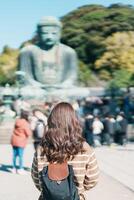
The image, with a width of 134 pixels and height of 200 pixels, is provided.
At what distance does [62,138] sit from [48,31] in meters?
25.1

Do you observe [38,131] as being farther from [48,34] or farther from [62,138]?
[48,34]

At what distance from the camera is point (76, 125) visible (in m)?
3.86

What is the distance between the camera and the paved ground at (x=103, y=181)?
28.4 feet

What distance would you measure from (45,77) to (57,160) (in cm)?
2572

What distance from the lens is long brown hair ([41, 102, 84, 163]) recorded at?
3799 mm

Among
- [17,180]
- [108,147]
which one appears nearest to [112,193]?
[17,180]

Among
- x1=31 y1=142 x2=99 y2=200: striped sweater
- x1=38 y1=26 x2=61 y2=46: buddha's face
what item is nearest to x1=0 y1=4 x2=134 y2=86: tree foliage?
x1=38 y1=26 x2=61 y2=46: buddha's face

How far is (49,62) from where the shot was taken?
2955 cm

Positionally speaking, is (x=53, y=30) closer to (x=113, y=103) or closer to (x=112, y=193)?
(x=113, y=103)

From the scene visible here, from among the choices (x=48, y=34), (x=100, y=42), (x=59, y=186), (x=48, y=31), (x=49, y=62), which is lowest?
(x=100, y=42)

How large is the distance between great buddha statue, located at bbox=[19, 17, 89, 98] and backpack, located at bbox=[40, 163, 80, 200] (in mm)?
24157

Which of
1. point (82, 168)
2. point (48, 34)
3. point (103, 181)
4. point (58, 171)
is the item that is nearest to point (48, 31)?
point (48, 34)

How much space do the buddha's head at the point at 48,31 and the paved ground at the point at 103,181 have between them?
44.3 ft

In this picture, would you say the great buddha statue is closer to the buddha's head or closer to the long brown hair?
the buddha's head
